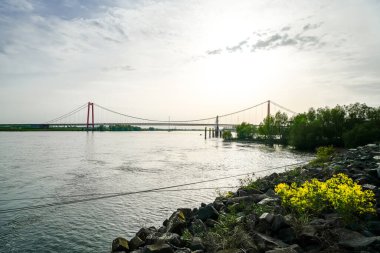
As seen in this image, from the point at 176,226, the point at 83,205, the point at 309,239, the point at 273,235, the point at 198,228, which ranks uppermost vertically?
the point at 309,239

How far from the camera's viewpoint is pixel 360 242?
18.9 ft

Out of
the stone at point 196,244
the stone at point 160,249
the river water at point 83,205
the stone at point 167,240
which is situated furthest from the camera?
the river water at point 83,205

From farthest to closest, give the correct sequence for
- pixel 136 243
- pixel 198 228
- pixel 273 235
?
pixel 198 228
pixel 136 243
pixel 273 235

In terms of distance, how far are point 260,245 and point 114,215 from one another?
8.13 m

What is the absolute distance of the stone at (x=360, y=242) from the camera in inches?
222

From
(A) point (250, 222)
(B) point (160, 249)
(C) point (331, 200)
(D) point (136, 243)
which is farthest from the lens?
(D) point (136, 243)

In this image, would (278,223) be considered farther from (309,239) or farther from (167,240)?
(167,240)

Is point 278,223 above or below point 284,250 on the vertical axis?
above

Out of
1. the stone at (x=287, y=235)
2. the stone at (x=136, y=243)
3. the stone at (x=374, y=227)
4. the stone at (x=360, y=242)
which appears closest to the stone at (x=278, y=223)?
the stone at (x=287, y=235)

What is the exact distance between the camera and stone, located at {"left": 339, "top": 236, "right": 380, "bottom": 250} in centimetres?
563

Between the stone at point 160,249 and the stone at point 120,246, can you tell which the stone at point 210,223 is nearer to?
the stone at point 160,249

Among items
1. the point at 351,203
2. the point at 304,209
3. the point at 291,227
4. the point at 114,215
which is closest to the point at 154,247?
the point at 291,227

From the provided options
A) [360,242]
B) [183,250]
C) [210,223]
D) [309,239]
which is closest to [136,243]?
[183,250]

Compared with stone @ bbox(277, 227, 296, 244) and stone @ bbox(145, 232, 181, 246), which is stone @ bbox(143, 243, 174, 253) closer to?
stone @ bbox(145, 232, 181, 246)
